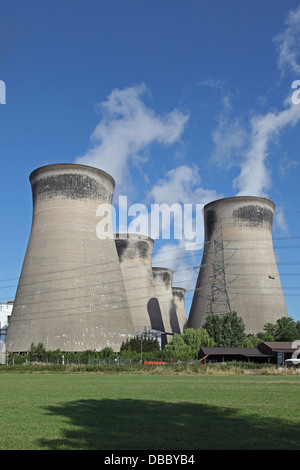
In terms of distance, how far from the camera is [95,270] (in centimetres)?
3491

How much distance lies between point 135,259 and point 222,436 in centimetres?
4865

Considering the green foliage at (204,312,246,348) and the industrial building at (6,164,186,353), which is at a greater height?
the industrial building at (6,164,186,353)

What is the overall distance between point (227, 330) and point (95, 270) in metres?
11.5

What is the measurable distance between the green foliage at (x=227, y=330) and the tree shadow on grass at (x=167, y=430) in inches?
1127

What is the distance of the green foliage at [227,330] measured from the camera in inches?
1411

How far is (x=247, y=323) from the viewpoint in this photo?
39.3 meters

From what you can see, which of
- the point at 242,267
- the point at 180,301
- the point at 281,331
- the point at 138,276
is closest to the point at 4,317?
the point at 138,276

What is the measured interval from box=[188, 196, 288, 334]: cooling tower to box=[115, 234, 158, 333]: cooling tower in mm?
9806

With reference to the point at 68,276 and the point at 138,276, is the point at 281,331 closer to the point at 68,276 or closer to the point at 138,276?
the point at 68,276

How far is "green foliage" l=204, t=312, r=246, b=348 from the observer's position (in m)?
35.8

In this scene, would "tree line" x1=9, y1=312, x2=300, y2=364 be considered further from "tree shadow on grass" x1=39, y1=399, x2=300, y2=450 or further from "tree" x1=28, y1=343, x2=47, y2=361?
"tree shadow on grass" x1=39, y1=399, x2=300, y2=450

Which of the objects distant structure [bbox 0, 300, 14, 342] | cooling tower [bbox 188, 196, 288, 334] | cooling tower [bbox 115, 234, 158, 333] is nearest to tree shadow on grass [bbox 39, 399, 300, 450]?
cooling tower [bbox 188, 196, 288, 334]

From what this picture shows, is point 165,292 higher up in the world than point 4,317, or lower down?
higher up

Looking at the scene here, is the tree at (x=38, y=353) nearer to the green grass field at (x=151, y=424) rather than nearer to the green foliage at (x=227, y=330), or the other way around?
the green foliage at (x=227, y=330)
